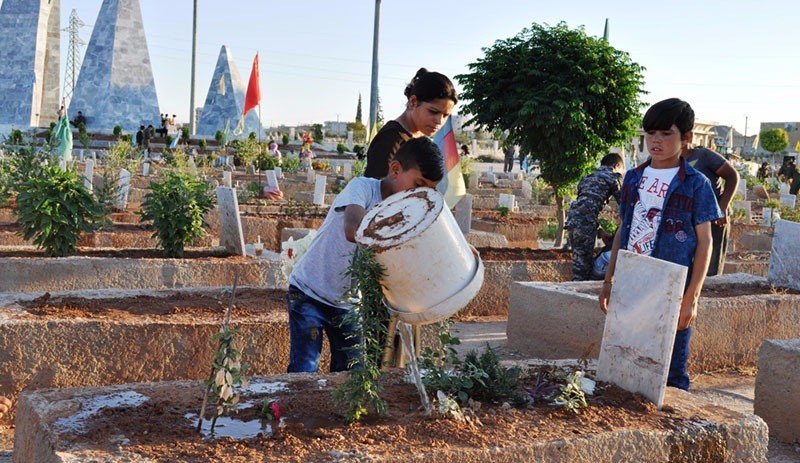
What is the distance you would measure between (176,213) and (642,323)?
520 centimetres

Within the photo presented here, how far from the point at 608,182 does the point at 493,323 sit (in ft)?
5.27

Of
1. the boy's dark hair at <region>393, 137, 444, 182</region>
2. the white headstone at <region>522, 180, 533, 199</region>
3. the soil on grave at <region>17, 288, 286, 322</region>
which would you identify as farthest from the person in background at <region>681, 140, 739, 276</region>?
the white headstone at <region>522, 180, 533, 199</region>

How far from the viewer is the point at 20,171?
26.4 feet

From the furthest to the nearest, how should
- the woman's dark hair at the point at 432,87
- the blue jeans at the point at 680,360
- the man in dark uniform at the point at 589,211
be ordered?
the man in dark uniform at the point at 589,211 < the blue jeans at the point at 680,360 < the woman's dark hair at the point at 432,87

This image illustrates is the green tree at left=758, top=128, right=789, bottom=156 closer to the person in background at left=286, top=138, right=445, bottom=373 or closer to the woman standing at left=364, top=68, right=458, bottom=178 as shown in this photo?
the woman standing at left=364, top=68, right=458, bottom=178

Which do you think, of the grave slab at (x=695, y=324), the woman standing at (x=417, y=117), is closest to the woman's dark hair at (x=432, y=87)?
the woman standing at (x=417, y=117)

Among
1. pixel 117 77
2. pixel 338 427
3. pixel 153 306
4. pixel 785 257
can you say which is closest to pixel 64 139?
pixel 153 306

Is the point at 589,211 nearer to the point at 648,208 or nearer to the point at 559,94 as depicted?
the point at 559,94

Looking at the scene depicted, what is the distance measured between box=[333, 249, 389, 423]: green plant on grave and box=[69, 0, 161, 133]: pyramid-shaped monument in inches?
1889

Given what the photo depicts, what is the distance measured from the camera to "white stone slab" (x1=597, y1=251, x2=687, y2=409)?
3.48 metres

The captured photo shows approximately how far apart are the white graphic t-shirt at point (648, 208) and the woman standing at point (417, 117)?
0.99 m

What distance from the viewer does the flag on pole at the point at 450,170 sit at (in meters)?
4.40

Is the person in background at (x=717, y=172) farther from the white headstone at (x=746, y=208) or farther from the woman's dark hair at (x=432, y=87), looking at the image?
the white headstone at (x=746, y=208)

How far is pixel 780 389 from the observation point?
507cm
